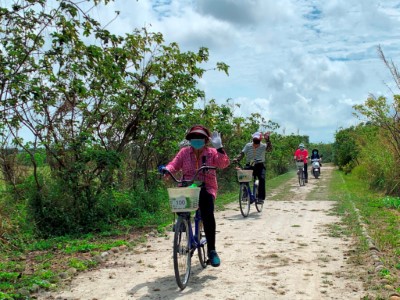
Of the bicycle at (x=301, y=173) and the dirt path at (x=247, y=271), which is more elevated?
the bicycle at (x=301, y=173)

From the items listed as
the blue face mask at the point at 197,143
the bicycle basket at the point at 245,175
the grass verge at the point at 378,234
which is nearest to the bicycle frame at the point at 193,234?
the blue face mask at the point at 197,143

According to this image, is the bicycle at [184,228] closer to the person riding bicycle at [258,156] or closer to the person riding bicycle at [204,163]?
the person riding bicycle at [204,163]

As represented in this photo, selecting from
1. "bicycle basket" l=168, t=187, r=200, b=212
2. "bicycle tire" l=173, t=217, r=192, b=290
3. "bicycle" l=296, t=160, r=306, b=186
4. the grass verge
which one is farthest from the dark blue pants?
"bicycle" l=296, t=160, r=306, b=186

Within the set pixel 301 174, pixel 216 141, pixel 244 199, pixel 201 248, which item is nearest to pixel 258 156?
pixel 244 199

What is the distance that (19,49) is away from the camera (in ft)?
23.8

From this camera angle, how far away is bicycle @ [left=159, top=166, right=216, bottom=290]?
5.00 metres

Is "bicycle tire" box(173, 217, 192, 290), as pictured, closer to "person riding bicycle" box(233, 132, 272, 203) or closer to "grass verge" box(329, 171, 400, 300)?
"grass verge" box(329, 171, 400, 300)

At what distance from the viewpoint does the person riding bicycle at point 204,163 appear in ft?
18.8

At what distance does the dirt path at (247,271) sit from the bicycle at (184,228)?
25 centimetres

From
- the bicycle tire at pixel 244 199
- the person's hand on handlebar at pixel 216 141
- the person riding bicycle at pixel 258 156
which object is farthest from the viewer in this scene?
the person riding bicycle at pixel 258 156

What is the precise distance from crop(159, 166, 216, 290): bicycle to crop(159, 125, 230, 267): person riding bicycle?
0.16 metres

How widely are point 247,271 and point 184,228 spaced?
1.24 m

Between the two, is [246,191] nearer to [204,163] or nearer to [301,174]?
[204,163]

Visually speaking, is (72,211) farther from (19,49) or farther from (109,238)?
(19,49)
